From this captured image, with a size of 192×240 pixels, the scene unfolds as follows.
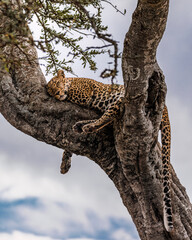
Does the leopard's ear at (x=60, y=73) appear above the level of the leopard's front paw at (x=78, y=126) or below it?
above

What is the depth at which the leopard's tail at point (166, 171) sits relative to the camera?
5.53m

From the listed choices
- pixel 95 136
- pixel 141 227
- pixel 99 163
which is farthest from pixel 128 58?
pixel 141 227

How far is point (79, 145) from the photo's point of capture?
5.70m

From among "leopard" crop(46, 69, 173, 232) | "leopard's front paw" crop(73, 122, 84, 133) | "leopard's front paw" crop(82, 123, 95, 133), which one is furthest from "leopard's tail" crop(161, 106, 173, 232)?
"leopard's front paw" crop(73, 122, 84, 133)

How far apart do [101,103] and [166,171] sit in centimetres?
138

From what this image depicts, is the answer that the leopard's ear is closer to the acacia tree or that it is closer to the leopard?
the leopard

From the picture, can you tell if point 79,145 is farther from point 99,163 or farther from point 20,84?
point 20,84

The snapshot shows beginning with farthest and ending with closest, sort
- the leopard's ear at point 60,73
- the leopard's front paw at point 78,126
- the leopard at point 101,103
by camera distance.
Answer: the leopard's ear at point 60,73 < the leopard's front paw at point 78,126 < the leopard at point 101,103

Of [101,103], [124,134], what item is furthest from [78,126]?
[124,134]

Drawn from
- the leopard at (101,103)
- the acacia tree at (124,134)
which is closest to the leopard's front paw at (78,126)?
the leopard at (101,103)

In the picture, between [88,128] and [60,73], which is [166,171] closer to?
[88,128]

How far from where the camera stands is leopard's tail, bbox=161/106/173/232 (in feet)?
18.1

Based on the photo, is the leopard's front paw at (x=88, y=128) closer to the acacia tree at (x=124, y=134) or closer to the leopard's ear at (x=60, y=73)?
the acacia tree at (x=124, y=134)

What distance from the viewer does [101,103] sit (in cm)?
559
